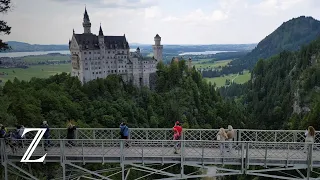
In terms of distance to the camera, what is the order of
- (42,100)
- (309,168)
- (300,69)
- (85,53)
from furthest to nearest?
(300,69), (85,53), (42,100), (309,168)

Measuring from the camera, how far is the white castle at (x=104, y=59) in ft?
300

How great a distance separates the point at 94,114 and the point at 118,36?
43800 mm

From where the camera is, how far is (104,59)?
9450 centimetres

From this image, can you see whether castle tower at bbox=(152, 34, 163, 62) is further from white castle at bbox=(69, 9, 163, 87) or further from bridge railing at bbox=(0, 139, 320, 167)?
bridge railing at bbox=(0, 139, 320, 167)

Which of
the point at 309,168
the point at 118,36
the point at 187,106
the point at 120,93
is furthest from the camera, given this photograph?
the point at 118,36

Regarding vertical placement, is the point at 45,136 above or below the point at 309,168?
above

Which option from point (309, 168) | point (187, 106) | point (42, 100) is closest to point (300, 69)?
point (187, 106)

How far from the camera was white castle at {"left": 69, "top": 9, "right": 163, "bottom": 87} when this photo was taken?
9150 centimetres

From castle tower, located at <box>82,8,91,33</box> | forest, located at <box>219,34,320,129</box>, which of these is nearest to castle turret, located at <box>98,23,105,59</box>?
castle tower, located at <box>82,8,91,33</box>

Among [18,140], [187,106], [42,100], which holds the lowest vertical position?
[187,106]

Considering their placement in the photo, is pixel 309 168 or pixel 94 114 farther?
pixel 94 114

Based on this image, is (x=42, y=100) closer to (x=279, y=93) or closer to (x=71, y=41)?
(x=71, y=41)

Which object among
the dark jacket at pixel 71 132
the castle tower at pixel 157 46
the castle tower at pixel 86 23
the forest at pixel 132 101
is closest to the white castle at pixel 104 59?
the castle tower at pixel 86 23

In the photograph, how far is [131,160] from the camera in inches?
589
